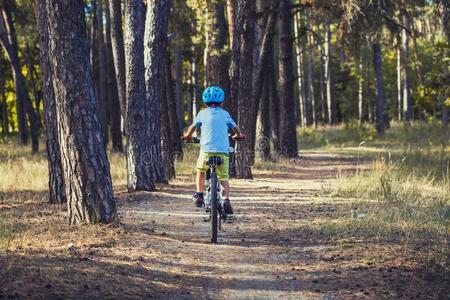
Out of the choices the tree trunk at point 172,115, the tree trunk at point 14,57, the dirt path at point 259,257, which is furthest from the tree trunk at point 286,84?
the dirt path at point 259,257

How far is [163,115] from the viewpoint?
655 inches

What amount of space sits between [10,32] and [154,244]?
20885mm

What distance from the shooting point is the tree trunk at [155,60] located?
14.0 metres

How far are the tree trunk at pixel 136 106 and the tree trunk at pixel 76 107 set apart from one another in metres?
4.88

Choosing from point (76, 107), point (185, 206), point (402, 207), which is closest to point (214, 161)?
point (76, 107)

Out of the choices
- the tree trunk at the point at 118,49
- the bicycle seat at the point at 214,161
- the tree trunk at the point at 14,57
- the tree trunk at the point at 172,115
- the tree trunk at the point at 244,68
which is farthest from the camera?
the tree trunk at the point at 14,57

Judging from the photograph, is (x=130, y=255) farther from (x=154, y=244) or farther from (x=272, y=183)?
(x=272, y=183)

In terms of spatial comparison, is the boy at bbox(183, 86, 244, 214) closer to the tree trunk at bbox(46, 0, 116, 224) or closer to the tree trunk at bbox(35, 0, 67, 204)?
the tree trunk at bbox(46, 0, 116, 224)

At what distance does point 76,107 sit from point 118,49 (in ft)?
27.4

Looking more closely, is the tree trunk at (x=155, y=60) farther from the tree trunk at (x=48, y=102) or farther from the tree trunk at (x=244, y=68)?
the tree trunk at (x=244, y=68)

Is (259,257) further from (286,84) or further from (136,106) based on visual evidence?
(286,84)

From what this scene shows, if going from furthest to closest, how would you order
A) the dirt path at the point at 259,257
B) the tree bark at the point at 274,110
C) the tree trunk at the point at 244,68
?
the tree bark at the point at 274,110 → the tree trunk at the point at 244,68 → the dirt path at the point at 259,257

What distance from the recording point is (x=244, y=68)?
654 inches

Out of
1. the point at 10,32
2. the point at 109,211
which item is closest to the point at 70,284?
the point at 109,211
